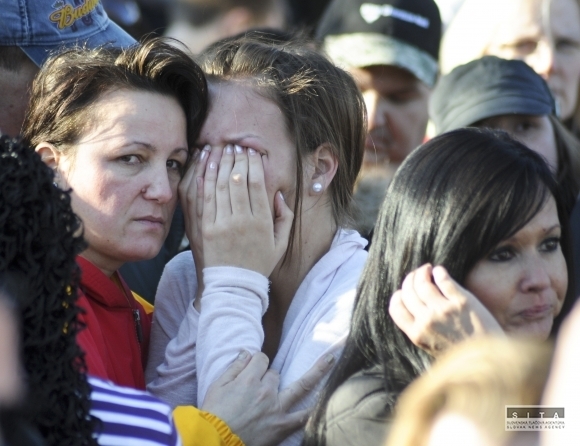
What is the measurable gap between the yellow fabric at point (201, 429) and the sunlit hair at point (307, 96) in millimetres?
752

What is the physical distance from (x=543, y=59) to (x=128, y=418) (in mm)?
3245

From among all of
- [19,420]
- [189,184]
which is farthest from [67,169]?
[19,420]

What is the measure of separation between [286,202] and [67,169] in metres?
0.68

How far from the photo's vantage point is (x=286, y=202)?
2889 millimetres

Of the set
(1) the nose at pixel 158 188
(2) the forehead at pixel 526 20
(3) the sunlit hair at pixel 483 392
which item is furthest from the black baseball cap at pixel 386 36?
(3) the sunlit hair at pixel 483 392

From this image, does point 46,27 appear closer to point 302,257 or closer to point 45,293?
point 302,257

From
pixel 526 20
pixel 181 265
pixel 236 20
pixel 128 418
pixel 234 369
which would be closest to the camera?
pixel 128 418

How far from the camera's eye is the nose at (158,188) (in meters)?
2.62

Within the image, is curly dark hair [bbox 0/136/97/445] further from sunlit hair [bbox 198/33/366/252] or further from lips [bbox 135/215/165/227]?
sunlit hair [bbox 198/33/366/252]

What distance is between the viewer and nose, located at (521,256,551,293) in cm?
223

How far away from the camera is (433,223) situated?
7.30 feet

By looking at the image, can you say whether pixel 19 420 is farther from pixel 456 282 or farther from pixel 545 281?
pixel 545 281

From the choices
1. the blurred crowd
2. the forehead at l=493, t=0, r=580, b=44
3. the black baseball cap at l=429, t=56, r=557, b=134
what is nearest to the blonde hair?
the forehead at l=493, t=0, r=580, b=44

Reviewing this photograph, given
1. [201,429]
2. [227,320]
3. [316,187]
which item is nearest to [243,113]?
[316,187]
